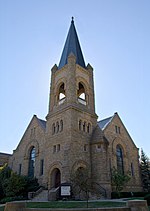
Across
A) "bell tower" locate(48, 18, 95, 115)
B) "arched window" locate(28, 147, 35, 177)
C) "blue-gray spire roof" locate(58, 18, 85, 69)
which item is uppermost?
"blue-gray spire roof" locate(58, 18, 85, 69)

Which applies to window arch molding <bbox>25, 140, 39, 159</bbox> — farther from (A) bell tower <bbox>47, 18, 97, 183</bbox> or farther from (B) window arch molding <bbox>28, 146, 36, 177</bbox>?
(A) bell tower <bbox>47, 18, 97, 183</bbox>

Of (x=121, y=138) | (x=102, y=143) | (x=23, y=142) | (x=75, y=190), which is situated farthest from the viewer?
(x=23, y=142)

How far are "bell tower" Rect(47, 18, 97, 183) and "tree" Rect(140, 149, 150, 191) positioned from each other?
13271 mm

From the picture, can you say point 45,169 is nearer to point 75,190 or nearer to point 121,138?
point 75,190

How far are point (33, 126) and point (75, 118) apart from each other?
445 inches

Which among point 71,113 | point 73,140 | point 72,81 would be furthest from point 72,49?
point 73,140

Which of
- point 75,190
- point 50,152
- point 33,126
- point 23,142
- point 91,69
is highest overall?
point 91,69

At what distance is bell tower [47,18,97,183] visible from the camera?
25.2 meters

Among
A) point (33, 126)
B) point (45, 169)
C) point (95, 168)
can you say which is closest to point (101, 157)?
point (95, 168)

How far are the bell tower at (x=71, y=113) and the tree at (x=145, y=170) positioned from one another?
13271mm

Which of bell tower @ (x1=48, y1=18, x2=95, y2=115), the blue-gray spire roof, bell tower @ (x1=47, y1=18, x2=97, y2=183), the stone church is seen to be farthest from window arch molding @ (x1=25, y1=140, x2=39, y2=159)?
the blue-gray spire roof

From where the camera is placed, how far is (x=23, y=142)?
3619 cm

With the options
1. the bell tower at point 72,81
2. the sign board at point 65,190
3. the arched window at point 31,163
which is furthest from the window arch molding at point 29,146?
the sign board at point 65,190

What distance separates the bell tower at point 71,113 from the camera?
25203mm
